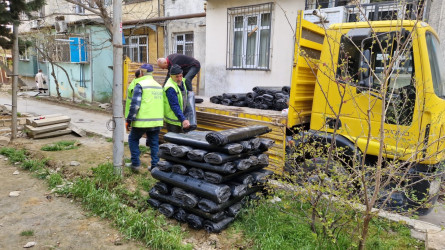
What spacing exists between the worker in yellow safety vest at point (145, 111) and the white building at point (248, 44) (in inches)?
201

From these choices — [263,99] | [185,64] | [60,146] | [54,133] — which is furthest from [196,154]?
[54,133]

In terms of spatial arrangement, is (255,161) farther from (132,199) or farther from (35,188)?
(35,188)

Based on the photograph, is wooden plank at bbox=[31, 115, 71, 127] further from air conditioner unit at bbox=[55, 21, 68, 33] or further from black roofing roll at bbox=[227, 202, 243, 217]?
air conditioner unit at bbox=[55, 21, 68, 33]

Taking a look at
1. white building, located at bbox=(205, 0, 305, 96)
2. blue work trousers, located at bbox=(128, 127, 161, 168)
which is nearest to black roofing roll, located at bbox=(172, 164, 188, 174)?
blue work trousers, located at bbox=(128, 127, 161, 168)

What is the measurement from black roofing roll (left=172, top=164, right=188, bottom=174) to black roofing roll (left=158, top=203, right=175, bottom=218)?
16.0 inches

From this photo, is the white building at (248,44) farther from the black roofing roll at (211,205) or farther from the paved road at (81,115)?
the black roofing roll at (211,205)

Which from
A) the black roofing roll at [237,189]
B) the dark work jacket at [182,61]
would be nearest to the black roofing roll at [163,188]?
the black roofing roll at [237,189]

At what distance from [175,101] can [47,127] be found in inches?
165

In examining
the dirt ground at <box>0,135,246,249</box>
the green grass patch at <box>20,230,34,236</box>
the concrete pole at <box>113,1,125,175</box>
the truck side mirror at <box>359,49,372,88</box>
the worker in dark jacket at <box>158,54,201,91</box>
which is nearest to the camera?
the dirt ground at <box>0,135,246,249</box>

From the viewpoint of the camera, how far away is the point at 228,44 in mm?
10328

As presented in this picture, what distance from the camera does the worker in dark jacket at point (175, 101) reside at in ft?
16.3

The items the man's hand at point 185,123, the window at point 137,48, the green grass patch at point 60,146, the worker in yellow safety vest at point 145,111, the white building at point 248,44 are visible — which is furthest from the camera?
the window at point 137,48

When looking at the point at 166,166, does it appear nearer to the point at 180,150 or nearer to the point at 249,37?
the point at 180,150

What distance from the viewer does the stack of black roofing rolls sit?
333cm
